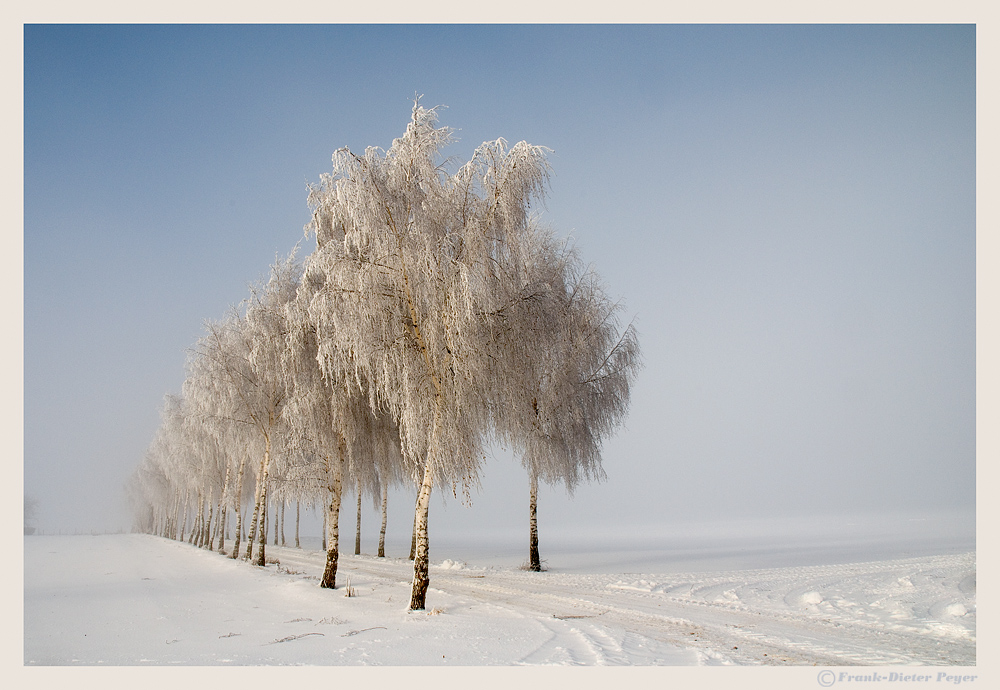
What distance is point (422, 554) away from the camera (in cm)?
905

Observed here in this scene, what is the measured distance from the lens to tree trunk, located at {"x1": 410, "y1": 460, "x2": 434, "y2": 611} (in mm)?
8898

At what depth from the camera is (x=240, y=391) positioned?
1700 cm

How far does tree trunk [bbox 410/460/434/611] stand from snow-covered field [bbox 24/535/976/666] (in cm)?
32

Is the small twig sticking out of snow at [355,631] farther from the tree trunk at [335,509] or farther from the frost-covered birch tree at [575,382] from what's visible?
the frost-covered birch tree at [575,382]

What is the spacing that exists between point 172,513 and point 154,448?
477 inches

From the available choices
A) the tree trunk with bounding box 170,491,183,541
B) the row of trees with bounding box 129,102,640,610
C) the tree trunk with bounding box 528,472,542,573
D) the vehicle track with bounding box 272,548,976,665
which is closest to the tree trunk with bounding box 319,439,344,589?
the row of trees with bounding box 129,102,640,610

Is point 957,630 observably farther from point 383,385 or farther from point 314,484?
point 314,484

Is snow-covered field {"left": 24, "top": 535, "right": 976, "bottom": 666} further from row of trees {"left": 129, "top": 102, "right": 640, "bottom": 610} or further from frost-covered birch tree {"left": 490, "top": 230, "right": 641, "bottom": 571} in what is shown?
frost-covered birch tree {"left": 490, "top": 230, "right": 641, "bottom": 571}

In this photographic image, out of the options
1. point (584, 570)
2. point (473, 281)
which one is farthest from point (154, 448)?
point (473, 281)

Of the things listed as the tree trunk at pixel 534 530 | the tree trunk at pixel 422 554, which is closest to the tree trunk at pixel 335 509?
the tree trunk at pixel 422 554

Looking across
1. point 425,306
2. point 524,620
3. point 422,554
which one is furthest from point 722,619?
point 425,306

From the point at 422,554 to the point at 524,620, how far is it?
1.95 m

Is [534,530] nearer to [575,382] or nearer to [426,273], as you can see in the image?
[575,382]

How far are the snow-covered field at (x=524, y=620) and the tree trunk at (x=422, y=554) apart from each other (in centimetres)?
32
